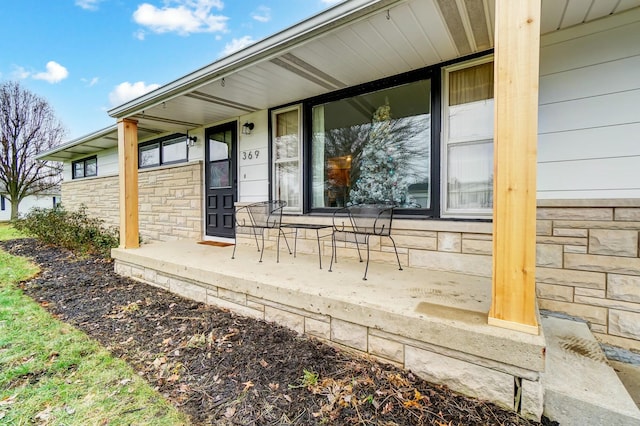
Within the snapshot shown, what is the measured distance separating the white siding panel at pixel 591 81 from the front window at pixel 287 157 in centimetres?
285

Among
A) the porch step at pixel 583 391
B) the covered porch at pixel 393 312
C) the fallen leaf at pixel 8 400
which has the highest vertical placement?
the covered porch at pixel 393 312

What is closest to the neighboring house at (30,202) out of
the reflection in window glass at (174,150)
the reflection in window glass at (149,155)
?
the reflection in window glass at (149,155)

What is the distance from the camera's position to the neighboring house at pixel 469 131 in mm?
1574

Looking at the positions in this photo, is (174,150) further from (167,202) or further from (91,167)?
(91,167)

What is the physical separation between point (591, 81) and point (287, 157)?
3.41 meters

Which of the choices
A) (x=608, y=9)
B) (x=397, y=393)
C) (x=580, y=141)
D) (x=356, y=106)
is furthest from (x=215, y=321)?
(x=608, y=9)

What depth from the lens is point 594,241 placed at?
228cm

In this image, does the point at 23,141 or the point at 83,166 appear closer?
the point at 83,166

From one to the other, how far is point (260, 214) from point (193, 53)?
10.7m

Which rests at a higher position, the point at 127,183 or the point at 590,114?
the point at 590,114

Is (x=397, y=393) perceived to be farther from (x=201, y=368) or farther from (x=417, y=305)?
(x=201, y=368)

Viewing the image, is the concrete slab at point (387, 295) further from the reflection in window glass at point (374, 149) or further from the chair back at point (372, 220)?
the reflection in window glass at point (374, 149)

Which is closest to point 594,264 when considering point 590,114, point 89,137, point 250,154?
point 590,114

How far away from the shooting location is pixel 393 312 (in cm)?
188
